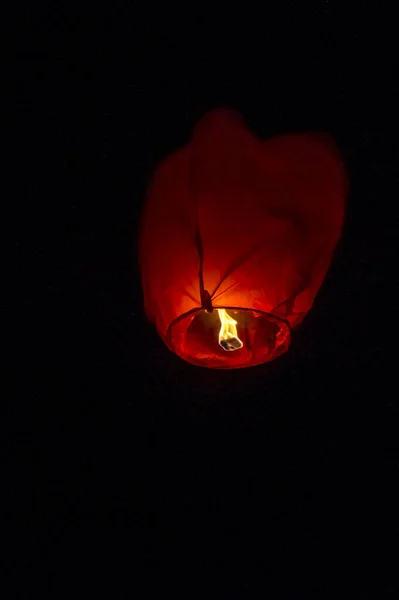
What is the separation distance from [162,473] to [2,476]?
784 millimetres

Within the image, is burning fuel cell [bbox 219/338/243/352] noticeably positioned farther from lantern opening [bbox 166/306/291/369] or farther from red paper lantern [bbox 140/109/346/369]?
red paper lantern [bbox 140/109/346/369]

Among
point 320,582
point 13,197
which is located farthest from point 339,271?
point 320,582

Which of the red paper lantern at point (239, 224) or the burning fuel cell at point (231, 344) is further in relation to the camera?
the burning fuel cell at point (231, 344)

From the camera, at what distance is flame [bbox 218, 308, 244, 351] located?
1.46 m

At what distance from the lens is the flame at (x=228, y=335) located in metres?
1.46

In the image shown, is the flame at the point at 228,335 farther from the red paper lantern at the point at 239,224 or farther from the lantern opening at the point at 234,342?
the red paper lantern at the point at 239,224

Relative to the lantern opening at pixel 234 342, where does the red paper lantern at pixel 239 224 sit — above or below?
above

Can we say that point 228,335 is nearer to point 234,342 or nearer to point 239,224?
point 234,342

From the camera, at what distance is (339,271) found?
2.47m

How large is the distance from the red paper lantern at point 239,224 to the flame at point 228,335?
104 millimetres

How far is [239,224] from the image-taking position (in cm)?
122

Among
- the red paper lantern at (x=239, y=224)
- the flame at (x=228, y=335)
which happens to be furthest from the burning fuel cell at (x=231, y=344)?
the red paper lantern at (x=239, y=224)

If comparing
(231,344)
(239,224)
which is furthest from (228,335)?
(239,224)

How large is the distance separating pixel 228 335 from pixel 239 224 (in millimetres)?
344
